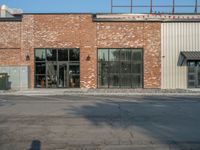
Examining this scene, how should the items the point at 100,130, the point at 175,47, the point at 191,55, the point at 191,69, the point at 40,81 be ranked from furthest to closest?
A: the point at 40,81 → the point at 191,69 → the point at 175,47 → the point at 191,55 → the point at 100,130

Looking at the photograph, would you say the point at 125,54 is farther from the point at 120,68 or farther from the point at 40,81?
the point at 40,81

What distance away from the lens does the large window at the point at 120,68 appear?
33.8 meters

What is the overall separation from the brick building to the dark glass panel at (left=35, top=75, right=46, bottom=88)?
2.07 feet

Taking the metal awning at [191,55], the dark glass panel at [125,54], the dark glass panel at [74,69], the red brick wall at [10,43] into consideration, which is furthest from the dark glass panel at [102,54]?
the red brick wall at [10,43]

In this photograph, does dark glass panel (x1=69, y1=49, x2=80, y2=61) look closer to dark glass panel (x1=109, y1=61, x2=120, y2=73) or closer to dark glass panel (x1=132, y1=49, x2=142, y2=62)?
dark glass panel (x1=109, y1=61, x2=120, y2=73)

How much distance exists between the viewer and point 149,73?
33.5m

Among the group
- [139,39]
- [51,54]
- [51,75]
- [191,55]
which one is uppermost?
[139,39]

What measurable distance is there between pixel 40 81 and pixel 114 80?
648cm

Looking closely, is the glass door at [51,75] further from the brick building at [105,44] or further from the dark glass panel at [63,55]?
the brick building at [105,44]

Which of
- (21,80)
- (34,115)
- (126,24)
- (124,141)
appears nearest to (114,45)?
(126,24)

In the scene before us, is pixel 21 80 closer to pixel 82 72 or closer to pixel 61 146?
pixel 82 72

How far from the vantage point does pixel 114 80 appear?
33906 mm

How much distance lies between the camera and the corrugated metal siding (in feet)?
109

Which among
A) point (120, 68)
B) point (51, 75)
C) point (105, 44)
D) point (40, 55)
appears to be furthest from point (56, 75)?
point (120, 68)
